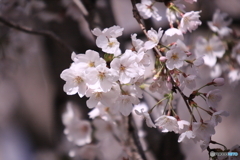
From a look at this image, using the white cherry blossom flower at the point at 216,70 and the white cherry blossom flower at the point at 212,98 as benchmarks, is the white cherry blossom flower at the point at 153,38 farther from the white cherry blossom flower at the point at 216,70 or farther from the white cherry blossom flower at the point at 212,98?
the white cherry blossom flower at the point at 216,70

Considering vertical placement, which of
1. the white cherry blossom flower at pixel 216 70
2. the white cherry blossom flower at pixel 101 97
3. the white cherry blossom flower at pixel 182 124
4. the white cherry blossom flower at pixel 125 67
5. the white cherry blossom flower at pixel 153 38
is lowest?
the white cherry blossom flower at pixel 216 70

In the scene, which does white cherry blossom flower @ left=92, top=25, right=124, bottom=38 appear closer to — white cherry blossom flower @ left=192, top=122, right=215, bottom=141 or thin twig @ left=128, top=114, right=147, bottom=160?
white cherry blossom flower @ left=192, top=122, right=215, bottom=141

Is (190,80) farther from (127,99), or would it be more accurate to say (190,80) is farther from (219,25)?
(219,25)

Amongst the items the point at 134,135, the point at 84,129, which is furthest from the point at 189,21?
the point at 84,129

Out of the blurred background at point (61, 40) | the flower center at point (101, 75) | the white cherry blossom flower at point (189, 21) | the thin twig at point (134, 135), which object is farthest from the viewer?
the blurred background at point (61, 40)

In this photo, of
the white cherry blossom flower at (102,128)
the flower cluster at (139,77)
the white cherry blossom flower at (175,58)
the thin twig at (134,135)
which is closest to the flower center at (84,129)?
the white cherry blossom flower at (102,128)
